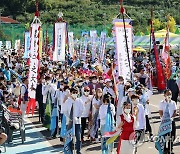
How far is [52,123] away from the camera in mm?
15812

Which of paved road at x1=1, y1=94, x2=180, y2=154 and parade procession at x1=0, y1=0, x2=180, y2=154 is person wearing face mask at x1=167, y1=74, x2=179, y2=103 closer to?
parade procession at x1=0, y1=0, x2=180, y2=154

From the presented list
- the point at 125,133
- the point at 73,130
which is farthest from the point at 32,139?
the point at 125,133

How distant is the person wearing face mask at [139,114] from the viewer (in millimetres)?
12126

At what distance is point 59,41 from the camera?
2211 centimetres

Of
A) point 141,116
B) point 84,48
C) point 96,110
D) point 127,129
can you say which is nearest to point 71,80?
point 96,110

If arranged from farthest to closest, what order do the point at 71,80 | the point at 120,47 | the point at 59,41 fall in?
the point at 59,41, the point at 71,80, the point at 120,47

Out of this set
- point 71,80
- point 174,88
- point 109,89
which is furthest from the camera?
point 174,88

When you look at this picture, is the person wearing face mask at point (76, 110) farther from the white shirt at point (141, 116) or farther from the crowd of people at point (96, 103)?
the white shirt at point (141, 116)

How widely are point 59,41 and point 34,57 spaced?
388 cm

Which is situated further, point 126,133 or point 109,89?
point 109,89

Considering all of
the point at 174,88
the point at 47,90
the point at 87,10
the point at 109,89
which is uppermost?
the point at 109,89

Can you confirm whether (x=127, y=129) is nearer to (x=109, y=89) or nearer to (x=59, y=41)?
(x=109, y=89)

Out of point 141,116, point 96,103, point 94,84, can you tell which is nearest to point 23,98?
point 94,84

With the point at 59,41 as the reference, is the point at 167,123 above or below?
below
